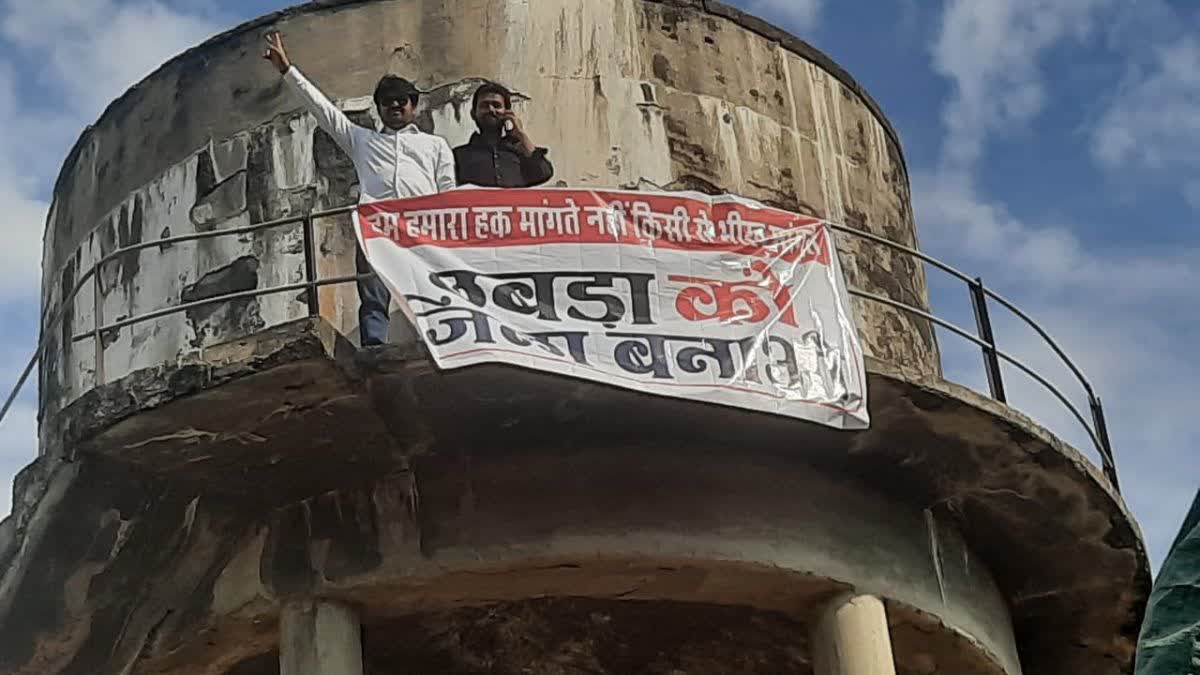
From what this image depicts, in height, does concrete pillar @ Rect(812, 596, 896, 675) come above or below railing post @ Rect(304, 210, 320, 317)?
below

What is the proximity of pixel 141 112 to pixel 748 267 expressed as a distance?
4574 millimetres

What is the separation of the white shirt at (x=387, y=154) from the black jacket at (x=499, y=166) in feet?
0.69

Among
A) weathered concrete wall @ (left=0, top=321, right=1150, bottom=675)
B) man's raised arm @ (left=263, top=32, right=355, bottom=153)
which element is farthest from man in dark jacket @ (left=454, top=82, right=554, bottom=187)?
weathered concrete wall @ (left=0, top=321, right=1150, bottom=675)

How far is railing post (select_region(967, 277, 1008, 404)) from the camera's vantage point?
437 inches

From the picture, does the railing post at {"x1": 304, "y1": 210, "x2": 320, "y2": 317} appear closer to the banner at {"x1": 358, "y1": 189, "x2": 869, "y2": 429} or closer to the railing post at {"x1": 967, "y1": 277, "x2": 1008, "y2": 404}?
the banner at {"x1": 358, "y1": 189, "x2": 869, "y2": 429}

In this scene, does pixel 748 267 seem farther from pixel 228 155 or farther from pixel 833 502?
pixel 228 155

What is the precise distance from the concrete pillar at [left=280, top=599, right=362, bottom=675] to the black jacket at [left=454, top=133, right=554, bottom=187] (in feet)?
7.86

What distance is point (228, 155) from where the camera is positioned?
1202cm

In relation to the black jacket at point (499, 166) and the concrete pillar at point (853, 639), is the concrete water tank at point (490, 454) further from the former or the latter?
the black jacket at point (499, 166)

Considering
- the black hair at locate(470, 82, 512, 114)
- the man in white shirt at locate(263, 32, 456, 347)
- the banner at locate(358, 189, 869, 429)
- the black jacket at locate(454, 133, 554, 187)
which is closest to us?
the banner at locate(358, 189, 869, 429)

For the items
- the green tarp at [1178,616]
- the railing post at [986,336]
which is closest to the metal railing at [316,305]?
the railing post at [986,336]

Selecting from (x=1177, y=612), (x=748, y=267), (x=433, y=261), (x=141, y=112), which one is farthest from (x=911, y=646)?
(x=1177, y=612)

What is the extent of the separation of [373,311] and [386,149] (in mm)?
994

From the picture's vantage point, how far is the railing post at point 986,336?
1111 cm
